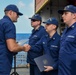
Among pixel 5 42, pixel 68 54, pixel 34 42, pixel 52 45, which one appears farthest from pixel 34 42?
pixel 68 54

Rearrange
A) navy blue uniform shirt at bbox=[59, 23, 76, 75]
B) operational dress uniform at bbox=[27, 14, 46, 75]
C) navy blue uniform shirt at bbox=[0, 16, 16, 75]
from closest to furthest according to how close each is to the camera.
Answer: navy blue uniform shirt at bbox=[59, 23, 76, 75] → navy blue uniform shirt at bbox=[0, 16, 16, 75] → operational dress uniform at bbox=[27, 14, 46, 75]

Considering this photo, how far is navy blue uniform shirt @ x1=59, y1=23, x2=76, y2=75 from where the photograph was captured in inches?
165

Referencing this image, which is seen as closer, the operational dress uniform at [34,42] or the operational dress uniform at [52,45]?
the operational dress uniform at [52,45]

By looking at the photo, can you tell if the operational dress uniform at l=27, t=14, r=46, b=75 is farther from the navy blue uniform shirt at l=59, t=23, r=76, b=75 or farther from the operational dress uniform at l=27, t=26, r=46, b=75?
the navy blue uniform shirt at l=59, t=23, r=76, b=75

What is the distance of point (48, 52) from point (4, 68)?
0.93m

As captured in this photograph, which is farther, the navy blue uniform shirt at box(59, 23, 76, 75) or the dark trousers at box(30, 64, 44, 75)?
the dark trousers at box(30, 64, 44, 75)

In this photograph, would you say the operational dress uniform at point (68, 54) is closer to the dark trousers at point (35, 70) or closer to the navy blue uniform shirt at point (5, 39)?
the navy blue uniform shirt at point (5, 39)

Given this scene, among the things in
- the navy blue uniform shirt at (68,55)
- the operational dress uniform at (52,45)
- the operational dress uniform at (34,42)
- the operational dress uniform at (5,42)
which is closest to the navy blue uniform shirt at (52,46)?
the operational dress uniform at (52,45)

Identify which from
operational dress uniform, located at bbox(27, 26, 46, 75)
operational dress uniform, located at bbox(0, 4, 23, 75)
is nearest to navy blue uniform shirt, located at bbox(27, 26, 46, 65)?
operational dress uniform, located at bbox(27, 26, 46, 75)

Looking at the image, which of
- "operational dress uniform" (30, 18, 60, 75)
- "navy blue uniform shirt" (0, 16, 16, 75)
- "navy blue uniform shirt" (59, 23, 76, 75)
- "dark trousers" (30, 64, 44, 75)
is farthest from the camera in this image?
"dark trousers" (30, 64, 44, 75)

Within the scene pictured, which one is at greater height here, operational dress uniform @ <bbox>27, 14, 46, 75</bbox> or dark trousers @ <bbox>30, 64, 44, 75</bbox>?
operational dress uniform @ <bbox>27, 14, 46, 75</bbox>

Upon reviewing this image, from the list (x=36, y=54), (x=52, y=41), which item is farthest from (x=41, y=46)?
(x=52, y=41)

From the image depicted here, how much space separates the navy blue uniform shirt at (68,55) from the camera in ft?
13.7

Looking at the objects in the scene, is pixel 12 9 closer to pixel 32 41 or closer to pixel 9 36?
pixel 9 36
